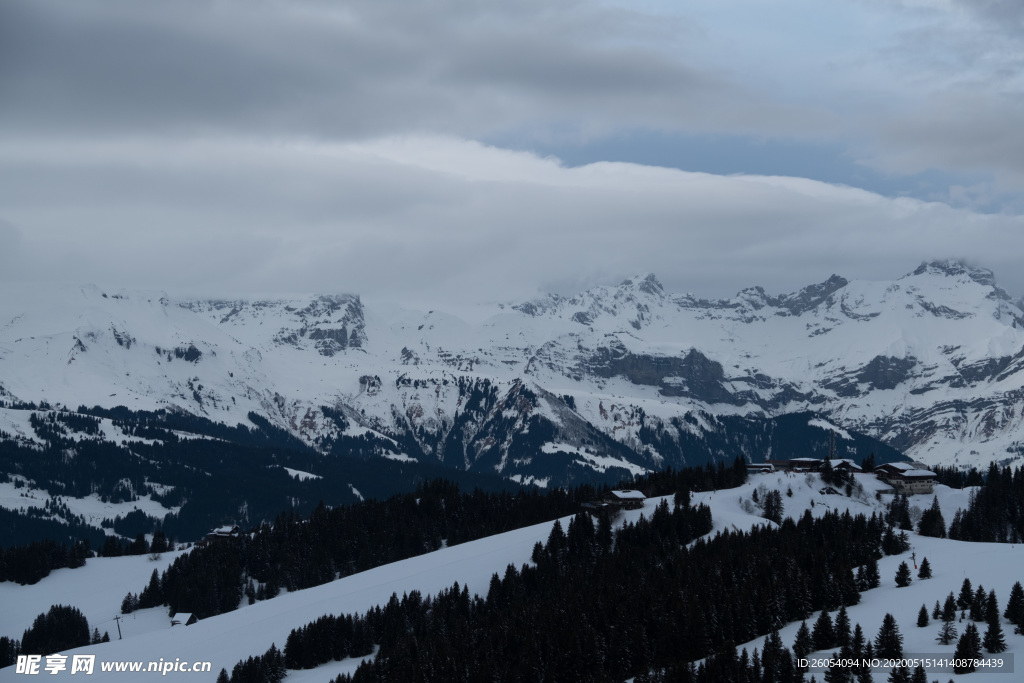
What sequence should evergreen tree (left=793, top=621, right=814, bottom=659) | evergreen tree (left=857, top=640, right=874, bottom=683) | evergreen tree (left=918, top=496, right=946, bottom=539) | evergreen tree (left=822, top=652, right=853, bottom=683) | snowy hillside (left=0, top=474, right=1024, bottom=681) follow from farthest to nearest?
evergreen tree (left=918, top=496, right=946, bottom=539) → snowy hillside (left=0, top=474, right=1024, bottom=681) → evergreen tree (left=793, top=621, right=814, bottom=659) → evergreen tree (left=822, top=652, right=853, bottom=683) → evergreen tree (left=857, top=640, right=874, bottom=683)

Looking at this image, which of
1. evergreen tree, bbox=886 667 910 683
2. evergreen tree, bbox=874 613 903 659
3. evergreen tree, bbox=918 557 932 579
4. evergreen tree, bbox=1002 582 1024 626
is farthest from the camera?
evergreen tree, bbox=918 557 932 579

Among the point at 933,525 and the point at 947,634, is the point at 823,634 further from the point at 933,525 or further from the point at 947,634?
the point at 933,525

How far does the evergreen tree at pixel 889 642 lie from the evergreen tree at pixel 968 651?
4.78m

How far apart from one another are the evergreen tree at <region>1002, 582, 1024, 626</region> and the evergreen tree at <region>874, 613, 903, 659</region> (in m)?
10.3

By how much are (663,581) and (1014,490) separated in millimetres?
72586

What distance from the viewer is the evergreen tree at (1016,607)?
371 ft

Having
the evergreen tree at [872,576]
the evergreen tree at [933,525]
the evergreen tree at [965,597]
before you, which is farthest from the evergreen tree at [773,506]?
the evergreen tree at [965,597]

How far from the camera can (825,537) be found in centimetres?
16325

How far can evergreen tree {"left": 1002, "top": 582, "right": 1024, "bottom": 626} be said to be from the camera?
371ft

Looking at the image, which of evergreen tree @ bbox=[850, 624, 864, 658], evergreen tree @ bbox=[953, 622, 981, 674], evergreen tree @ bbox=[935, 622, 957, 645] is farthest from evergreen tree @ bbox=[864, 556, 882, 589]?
evergreen tree @ bbox=[953, 622, 981, 674]

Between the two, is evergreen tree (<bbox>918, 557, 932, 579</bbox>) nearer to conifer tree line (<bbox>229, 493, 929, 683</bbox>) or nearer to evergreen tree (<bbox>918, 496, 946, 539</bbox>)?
conifer tree line (<bbox>229, 493, 929, 683</bbox>)

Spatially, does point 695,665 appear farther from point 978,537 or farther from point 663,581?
point 978,537

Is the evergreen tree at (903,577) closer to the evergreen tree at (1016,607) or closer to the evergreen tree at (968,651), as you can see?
the evergreen tree at (1016,607)

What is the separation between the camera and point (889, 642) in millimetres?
110250
